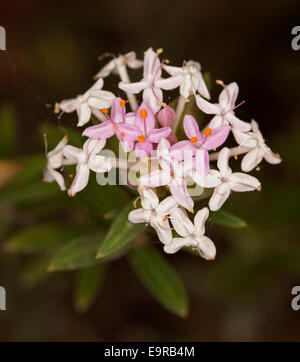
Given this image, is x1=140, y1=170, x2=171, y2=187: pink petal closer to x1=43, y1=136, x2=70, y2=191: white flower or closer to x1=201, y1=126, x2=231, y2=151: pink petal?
x1=201, y1=126, x2=231, y2=151: pink petal

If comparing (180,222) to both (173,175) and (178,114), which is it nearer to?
(173,175)

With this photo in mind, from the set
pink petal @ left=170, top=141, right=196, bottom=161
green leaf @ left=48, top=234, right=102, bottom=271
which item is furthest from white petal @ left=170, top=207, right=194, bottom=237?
green leaf @ left=48, top=234, right=102, bottom=271

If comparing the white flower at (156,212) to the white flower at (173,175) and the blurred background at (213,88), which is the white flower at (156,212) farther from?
the blurred background at (213,88)

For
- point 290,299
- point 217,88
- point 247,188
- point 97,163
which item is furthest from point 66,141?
point 290,299

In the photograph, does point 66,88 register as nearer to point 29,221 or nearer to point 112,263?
point 29,221

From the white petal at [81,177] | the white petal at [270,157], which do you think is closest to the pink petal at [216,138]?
the white petal at [270,157]
